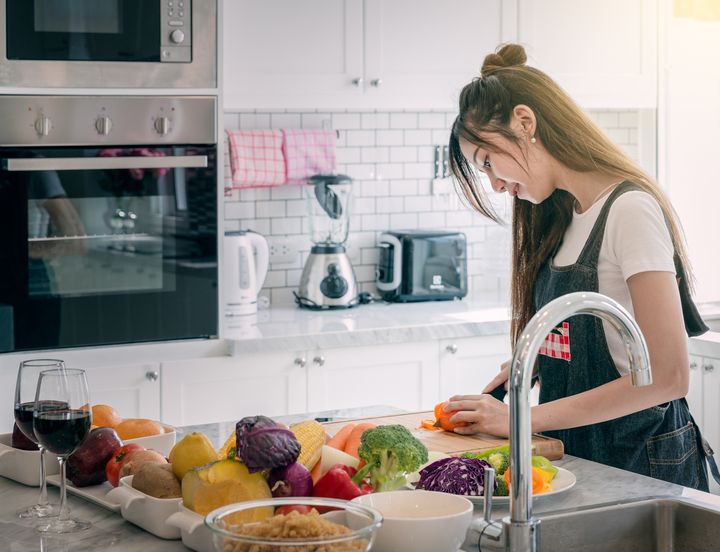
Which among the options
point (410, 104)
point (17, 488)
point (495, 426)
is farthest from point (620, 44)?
point (17, 488)

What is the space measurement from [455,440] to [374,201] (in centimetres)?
242

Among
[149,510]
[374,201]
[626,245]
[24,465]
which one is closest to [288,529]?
[149,510]

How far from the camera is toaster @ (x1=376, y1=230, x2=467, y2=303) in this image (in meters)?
4.29

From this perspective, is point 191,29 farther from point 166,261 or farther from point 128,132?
point 166,261

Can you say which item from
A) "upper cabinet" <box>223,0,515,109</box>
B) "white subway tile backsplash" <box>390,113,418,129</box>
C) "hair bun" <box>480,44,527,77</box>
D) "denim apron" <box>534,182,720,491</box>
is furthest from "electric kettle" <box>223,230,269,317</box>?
"denim apron" <box>534,182,720,491</box>

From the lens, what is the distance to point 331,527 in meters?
1.26

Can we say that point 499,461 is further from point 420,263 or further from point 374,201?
point 374,201

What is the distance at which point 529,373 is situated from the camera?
1270 millimetres

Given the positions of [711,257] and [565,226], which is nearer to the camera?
[565,226]

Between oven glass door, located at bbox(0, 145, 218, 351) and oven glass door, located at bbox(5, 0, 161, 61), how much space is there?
286mm

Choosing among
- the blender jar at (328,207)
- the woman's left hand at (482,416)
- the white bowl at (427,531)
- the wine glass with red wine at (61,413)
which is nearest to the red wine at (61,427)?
the wine glass with red wine at (61,413)

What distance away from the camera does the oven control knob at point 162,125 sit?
11.1 ft

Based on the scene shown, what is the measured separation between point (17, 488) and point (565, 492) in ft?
2.93

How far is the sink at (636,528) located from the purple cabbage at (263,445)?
0.42 meters
